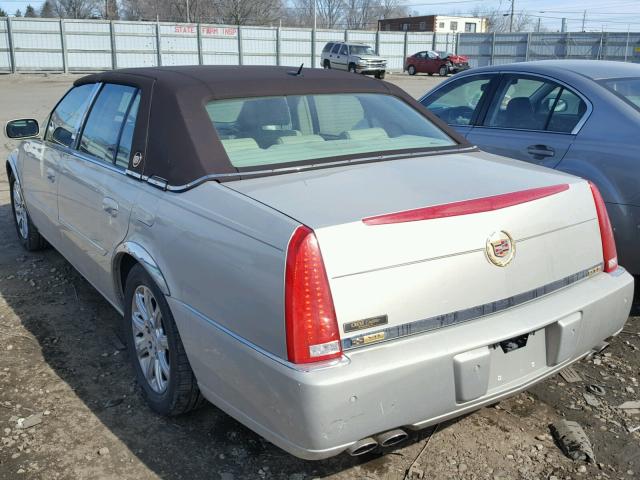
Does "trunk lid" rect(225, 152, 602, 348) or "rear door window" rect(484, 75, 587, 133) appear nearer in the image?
"trunk lid" rect(225, 152, 602, 348)

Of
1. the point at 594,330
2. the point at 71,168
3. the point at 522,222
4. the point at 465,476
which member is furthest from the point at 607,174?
the point at 71,168

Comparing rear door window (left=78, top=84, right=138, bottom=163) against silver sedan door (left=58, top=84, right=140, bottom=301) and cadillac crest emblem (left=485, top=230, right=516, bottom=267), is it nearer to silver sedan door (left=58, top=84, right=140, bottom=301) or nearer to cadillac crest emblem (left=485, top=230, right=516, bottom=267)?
silver sedan door (left=58, top=84, right=140, bottom=301)

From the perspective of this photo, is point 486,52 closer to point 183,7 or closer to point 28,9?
point 183,7

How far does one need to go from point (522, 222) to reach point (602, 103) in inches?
94.1

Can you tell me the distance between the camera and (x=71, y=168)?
407 cm

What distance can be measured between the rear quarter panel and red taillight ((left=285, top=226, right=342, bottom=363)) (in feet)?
0.15

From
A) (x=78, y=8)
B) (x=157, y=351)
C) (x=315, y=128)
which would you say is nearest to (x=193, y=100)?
(x=315, y=128)

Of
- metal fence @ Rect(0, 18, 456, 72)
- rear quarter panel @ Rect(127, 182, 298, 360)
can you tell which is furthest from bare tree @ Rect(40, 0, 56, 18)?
rear quarter panel @ Rect(127, 182, 298, 360)

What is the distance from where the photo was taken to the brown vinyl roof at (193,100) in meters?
2.92

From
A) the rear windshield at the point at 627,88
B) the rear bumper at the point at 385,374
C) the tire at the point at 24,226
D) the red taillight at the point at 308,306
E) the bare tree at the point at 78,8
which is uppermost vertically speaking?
the bare tree at the point at 78,8

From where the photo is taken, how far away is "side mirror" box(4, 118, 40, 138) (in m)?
4.99

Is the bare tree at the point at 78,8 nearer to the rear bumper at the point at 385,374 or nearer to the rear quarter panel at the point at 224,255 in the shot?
the rear quarter panel at the point at 224,255

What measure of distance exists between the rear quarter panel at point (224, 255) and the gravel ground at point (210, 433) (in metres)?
0.58

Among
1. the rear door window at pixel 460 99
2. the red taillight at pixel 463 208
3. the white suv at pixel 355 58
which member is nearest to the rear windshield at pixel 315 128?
the red taillight at pixel 463 208
